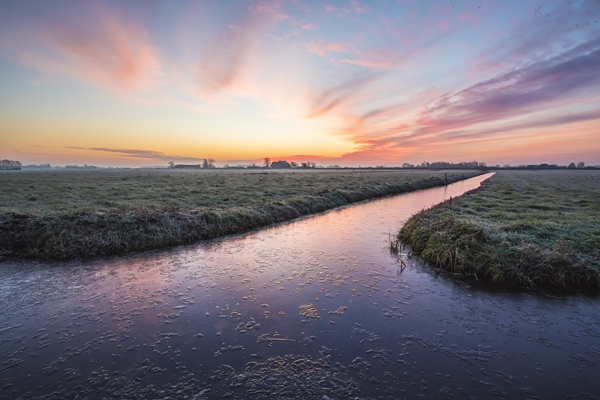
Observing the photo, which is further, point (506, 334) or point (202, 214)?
point (202, 214)

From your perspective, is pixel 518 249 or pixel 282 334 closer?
pixel 282 334

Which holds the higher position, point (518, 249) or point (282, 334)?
point (518, 249)

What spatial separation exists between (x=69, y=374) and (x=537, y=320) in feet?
35.7

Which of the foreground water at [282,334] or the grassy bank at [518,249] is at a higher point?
the grassy bank at [518,249]

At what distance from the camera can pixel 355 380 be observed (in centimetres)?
541

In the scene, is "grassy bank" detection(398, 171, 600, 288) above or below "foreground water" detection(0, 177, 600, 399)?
above

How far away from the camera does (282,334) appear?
6879 mm

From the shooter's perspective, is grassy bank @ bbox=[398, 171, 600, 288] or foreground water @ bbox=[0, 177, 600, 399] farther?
grassy bank @ bbox=[398, 171, 600, 288]

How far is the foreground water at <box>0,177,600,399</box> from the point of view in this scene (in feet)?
17.4

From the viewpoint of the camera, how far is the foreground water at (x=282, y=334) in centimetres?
529

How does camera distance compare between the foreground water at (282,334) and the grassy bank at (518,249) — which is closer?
the foreground water at (282,334)

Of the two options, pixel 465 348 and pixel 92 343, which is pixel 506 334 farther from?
pixel 92 343

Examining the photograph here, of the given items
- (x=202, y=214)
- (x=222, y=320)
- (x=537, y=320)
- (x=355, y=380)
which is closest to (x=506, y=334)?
(x=537, y=320)

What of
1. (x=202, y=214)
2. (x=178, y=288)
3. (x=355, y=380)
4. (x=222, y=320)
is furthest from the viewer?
(x=202, y=214)
